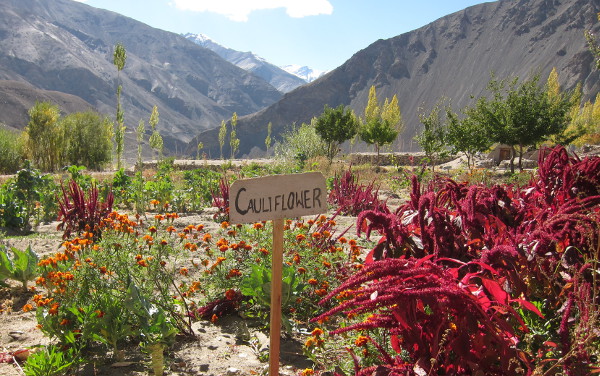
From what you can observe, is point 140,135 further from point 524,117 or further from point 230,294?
point 230,294

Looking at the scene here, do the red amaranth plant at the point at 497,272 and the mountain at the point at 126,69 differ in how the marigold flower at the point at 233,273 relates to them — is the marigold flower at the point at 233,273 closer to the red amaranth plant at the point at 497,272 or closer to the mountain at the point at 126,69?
the red amaranth plant at the point at 497,272

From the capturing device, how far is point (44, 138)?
21844 mm

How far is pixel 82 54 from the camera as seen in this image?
130375 millimetres

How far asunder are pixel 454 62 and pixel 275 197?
93589mm

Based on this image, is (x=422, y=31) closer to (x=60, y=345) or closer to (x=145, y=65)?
(x=145, y=65)

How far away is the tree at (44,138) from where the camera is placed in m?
21.4

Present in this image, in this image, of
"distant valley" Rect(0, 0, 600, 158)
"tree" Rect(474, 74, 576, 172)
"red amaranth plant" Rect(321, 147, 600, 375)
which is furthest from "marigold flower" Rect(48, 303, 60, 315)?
"distant valley" Rect(0, 0, 600, 158)

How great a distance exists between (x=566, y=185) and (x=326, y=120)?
29.1 m

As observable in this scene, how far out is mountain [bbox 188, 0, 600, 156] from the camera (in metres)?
72.1

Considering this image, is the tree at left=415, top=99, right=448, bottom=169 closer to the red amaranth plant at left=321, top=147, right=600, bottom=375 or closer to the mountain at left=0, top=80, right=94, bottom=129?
the red amaranth plant at left=321, top=147, right=600, bottom=375

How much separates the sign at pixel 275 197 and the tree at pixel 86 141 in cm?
2439

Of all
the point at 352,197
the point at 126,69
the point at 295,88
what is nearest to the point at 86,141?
the point at 352,197

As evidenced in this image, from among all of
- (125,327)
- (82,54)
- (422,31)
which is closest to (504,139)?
(125,327)

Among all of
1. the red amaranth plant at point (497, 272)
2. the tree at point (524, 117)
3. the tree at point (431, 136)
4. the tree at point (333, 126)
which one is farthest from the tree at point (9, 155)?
the red amaranth plant at point (497, 272)
